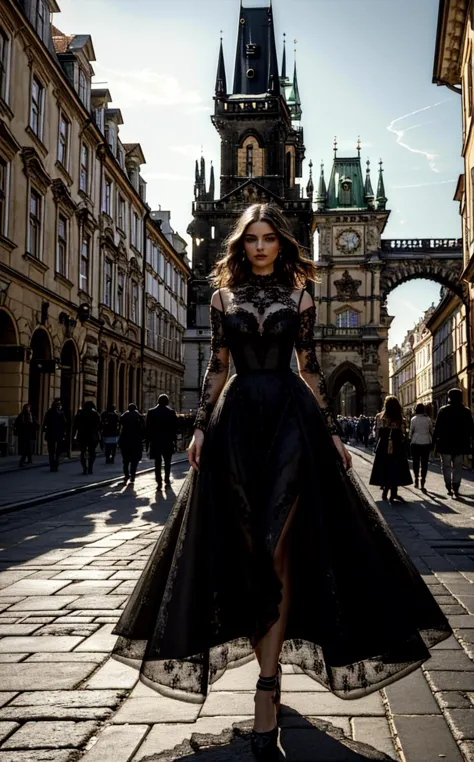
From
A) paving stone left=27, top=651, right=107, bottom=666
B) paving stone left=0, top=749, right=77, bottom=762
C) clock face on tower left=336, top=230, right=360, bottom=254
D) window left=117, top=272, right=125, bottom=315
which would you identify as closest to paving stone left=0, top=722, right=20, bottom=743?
paving stone left=0, top=749, right=77, bottom=762

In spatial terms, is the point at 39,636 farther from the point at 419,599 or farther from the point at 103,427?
the point at 103,427

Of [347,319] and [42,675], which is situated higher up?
[347,319]

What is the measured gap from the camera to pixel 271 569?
8.80 ft

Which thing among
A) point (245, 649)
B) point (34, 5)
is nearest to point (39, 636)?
point (245, 649)

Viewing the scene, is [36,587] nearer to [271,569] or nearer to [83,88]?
[271,569]

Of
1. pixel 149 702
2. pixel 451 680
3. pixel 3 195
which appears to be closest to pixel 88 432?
pixel 3 195

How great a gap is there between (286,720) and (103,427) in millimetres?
18472

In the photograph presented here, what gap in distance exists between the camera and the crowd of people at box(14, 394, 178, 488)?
14.4m

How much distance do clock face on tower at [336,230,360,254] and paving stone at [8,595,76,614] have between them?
59.2m

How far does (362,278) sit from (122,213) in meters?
32.8

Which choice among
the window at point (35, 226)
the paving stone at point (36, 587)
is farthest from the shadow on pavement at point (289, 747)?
the window at point (35, 226)

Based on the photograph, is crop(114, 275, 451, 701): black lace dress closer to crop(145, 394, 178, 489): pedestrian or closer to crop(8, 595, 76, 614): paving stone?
crop(8, 595, 76, 614): paving stone

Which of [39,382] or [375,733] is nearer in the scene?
[375,733]

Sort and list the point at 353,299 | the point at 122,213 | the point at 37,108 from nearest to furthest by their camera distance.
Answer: the point at 37,108, the point at 122,213, the point at 353,299
